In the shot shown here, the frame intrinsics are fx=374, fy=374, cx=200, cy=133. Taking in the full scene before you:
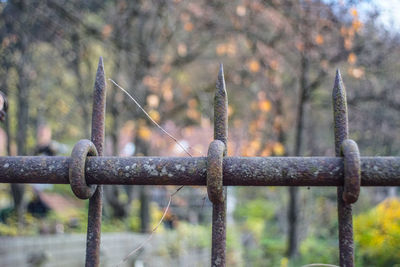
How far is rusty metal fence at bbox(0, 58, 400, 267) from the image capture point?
1.05 m

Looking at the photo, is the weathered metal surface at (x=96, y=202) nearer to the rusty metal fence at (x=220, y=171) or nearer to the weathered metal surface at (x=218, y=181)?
the rusty metal fence at (x=220, y=171)

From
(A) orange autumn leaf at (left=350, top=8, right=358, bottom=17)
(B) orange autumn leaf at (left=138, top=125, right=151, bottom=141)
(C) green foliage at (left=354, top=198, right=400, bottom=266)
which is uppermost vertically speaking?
(A) orange autumn leaf at (left=350, top=8, right=358, bottom=17)

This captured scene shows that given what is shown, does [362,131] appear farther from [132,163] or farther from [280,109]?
[132,163]

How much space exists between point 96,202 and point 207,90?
10513 millimetres

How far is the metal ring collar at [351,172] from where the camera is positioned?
101 cm

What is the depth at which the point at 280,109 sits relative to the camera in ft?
29.9

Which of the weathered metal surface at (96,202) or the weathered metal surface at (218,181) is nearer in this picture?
the weathered metal surface at (218,181)

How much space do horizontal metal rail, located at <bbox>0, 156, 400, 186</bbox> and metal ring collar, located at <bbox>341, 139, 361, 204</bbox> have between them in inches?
1.5

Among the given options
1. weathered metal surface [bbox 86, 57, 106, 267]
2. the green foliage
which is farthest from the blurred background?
weathered metal surface [bbox 86, 57, 106, 267]

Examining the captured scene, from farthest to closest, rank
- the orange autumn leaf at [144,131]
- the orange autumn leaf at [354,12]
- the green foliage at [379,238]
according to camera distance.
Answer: the orange autumn leaf at [144,131]
the green foliage at [379,238]
the orange autumn leaf at [354,12]

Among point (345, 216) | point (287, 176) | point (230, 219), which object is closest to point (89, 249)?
point (287, 176)

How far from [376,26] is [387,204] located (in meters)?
4.87

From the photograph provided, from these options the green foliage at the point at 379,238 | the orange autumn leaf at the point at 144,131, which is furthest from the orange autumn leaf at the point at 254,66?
the green foliage at the point at 379,238

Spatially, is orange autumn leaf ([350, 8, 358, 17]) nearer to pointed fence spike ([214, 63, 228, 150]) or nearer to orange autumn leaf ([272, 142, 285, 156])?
orange autumn leaf ([272, 142, 285, 156])
